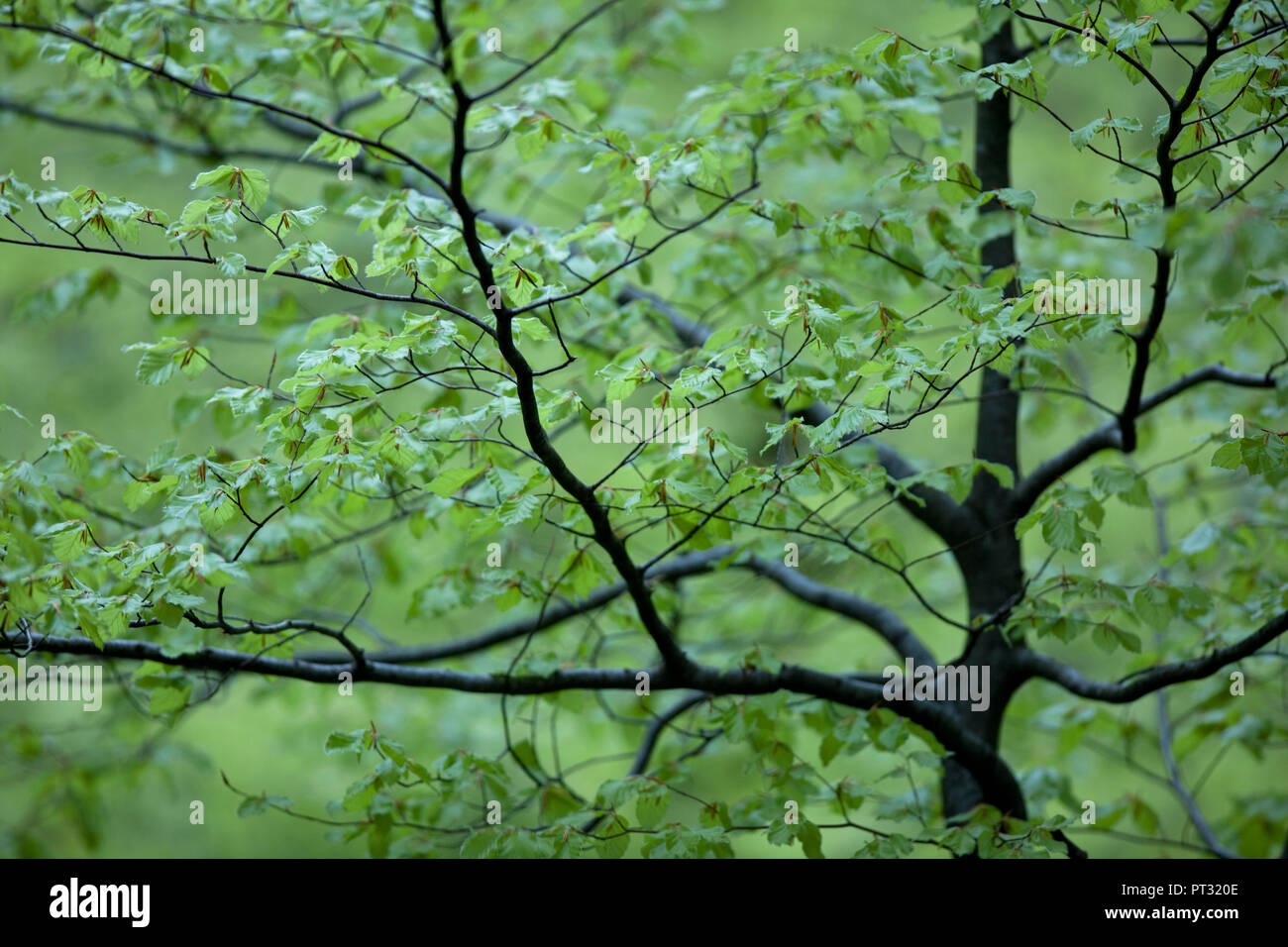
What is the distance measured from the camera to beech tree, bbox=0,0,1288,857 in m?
2.47

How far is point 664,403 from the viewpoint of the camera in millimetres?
2557

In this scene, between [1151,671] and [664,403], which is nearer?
[664,403]

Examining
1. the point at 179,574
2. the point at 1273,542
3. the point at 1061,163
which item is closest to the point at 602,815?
the point at 179,574

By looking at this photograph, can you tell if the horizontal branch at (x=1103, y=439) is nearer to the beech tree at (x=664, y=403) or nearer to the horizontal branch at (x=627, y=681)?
the beech tree at (x=664, y=403)

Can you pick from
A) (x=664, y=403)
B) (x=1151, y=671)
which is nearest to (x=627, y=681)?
(x=664, y=403)

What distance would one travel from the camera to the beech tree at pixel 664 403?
247cm

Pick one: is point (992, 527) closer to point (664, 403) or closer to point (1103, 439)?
point (1103, 439)

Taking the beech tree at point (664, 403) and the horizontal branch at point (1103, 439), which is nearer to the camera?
the beech tree at point (664, 403)

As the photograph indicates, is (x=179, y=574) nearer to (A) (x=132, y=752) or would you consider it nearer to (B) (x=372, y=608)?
(A) (x=132, y=752)

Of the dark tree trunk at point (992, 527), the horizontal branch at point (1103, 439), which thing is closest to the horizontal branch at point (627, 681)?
the dark tree trunk at point (992, 527)

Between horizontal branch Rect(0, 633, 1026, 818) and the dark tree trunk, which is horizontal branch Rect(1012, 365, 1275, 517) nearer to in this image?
the dark tree trunk

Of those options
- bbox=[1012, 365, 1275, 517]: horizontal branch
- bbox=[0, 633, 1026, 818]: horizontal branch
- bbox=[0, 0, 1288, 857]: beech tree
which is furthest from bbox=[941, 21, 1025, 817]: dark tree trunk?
bbox=[0, 633, 1026, 818]: horizontal branch
